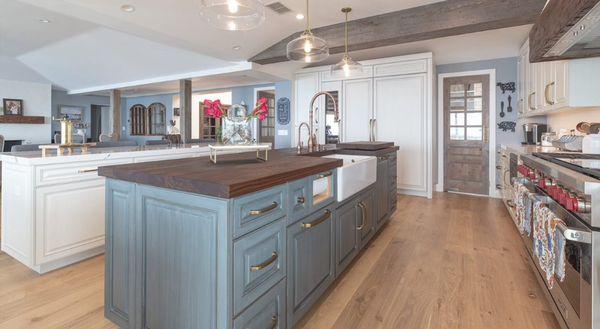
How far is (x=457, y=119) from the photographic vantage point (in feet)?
17.6

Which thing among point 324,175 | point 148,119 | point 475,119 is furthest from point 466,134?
point 148,119

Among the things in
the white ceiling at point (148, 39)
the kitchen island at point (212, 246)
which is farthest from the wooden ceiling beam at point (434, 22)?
the kitchen island at point (212, 246)

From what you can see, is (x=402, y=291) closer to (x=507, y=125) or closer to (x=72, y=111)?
(x=507, y=125)

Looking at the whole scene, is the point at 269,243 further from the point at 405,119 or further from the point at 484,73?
the point at 484,73

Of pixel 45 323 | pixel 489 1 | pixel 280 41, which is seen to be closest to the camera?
pixel 45 323

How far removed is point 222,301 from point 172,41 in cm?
410

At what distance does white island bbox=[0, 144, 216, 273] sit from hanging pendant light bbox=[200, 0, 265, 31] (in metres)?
1.39

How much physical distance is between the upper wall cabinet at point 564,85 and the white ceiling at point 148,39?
922mm

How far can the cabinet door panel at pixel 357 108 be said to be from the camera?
5375 mm

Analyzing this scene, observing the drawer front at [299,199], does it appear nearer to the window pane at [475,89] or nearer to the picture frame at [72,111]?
the window pane at [475,89]

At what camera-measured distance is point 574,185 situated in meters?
1.34

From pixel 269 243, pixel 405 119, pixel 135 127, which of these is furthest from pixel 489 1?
pixel 135 127

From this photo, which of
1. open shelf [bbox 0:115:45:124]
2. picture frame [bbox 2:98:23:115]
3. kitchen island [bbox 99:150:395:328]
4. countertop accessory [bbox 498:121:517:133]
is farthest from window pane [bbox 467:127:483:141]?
picture frame [bbox 2:98:23:115]

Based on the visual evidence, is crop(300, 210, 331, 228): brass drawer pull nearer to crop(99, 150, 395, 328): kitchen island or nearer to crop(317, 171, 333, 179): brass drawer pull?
crop(99, 150, 395, 328): kitchen island
